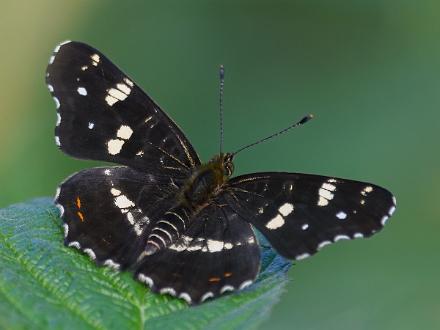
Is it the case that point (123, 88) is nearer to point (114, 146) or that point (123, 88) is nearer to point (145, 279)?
point (114, 146)

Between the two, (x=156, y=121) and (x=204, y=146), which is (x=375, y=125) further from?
(x=156, y=121)

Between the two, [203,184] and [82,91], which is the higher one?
[82,91]

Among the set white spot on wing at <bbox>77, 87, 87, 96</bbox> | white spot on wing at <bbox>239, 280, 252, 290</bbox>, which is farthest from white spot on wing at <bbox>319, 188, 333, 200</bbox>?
white spot on wing at <bbox>77, 87, 87, 96</bbox>

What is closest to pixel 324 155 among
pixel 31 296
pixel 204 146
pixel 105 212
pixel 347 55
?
pixel 204 146

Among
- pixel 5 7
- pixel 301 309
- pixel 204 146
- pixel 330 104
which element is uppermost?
pixel 5 7

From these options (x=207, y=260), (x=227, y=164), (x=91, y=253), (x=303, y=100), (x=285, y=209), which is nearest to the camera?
(x=91, y=253)

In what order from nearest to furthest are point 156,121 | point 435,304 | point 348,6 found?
point 156,121 → point 435,304 → point 348,6

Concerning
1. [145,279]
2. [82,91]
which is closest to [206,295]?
[145,279]
